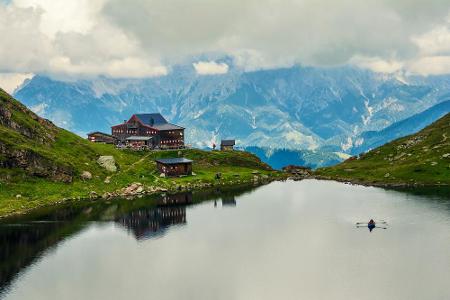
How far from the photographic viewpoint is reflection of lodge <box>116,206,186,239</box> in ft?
411

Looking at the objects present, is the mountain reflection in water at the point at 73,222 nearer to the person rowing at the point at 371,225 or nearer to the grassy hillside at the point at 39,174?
the grassy hillside at the point at 39,174

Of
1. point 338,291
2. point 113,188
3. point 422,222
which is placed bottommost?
point 338,291

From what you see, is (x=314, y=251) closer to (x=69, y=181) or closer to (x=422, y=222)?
(x=422, y=222)

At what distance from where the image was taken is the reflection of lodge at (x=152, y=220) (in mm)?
125375

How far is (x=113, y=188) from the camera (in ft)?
597

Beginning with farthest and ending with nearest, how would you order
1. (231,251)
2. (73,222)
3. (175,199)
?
(175,199) → (73,222) → (231,251)

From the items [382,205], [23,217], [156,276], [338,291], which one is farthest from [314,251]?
[23,217]

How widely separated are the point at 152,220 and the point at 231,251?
38308 mm

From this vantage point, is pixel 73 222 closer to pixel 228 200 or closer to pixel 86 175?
pixel 228 200

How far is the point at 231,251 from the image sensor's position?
105m

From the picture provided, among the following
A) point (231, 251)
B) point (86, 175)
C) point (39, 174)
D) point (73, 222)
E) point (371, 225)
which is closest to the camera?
point (231, 251)

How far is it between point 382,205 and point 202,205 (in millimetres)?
51523

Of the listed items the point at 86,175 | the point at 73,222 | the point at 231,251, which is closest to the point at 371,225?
the point at 231,251

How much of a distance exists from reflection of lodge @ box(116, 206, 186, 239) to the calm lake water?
0.83 feet
